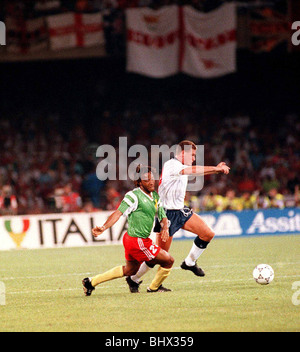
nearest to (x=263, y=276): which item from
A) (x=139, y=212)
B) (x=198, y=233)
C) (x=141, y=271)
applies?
(x=198, y=233)

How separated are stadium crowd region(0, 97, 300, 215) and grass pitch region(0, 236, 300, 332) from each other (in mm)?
6165

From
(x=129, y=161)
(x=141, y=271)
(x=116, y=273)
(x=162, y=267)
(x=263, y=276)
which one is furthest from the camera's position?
(x=129, y=161)

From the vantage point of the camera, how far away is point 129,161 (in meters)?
25.6

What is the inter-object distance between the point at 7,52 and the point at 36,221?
8.07 meters

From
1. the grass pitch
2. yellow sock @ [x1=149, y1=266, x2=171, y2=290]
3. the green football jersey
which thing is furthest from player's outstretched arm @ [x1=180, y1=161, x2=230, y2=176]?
the grass pitch

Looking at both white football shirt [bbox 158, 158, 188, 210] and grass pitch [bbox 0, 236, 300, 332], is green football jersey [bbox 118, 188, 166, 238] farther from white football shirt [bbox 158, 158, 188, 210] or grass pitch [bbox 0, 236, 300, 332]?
white football shirt [bbox 158, 158, 188, 210]

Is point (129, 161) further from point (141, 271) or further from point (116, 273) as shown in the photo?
point (116, 273)

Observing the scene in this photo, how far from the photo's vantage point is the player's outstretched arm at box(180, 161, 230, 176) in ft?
30.3

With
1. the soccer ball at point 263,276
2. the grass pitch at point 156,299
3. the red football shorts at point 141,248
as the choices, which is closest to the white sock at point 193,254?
the grass pitch at point 156,299

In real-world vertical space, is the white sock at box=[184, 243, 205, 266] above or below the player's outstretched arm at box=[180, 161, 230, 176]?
below

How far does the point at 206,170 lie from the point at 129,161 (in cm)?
1627

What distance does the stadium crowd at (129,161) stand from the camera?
848 inches

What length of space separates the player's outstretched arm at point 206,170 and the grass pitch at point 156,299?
5.18 ft

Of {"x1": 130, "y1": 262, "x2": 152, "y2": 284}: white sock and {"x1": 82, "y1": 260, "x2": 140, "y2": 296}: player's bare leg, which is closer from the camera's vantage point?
{"x1": 82, "y1": 260, "x2": 140, "y2": 296}: player's bare leg
